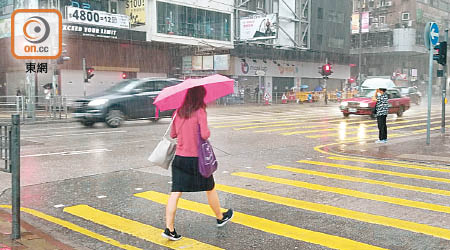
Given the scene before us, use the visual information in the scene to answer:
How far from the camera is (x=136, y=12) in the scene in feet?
122

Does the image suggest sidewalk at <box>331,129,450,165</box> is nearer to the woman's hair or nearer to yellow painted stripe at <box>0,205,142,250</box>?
the woman's hair

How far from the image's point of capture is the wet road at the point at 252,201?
5.05 metres

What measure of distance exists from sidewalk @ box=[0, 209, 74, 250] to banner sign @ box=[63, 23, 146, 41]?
27783 millimetres

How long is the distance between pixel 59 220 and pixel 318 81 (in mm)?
56021

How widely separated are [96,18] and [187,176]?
29887 millimetres

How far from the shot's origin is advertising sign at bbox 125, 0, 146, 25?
121 ft

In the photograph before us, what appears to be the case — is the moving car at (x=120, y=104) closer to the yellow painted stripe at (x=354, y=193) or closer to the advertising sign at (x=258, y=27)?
the yellow painted stripe at (x=354, y=193)

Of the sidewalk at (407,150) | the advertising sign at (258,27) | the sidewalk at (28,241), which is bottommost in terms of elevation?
the sidewalk at (28,241)

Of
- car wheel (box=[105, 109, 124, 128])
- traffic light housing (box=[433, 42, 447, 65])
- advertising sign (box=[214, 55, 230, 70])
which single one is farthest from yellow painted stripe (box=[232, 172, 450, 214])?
advertising sign (box=[214, 55, 230, 70])

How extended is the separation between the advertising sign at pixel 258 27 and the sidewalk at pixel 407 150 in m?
30.2

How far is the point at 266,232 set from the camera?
524 centimetres

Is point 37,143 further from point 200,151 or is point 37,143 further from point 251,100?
point 251,100

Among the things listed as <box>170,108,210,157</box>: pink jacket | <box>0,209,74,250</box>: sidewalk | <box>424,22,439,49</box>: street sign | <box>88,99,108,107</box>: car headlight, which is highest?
<box>424,22,439,49</box>: street sign

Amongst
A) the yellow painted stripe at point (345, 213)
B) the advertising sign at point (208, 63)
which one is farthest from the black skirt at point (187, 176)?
the advertising sign at point (208, 63)
